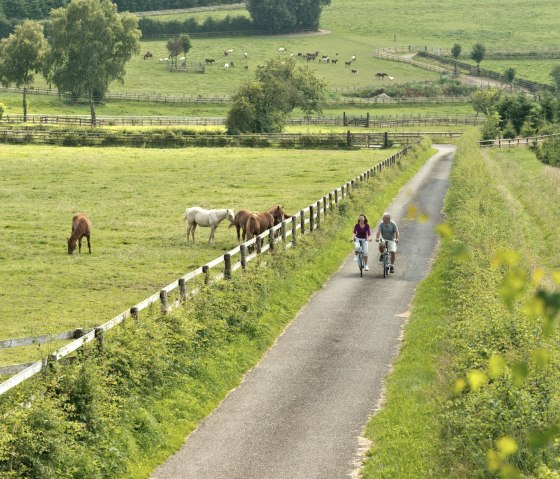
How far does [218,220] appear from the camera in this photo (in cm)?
3200

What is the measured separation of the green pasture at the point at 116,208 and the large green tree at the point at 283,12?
121102mm

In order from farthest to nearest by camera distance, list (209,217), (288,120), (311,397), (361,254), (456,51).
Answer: (456,51) < (288,120) < (209,217) < (361,254) < (311,397)

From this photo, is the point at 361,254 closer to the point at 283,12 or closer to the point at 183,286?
the point at 183,286

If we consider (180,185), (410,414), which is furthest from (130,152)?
(410,414)

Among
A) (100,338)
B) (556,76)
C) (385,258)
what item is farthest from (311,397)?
(556,76)

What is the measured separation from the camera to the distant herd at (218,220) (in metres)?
29.3

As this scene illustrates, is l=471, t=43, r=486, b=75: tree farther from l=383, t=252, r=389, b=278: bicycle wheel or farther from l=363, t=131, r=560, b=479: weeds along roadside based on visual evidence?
l=363, t=131, r=560, b=479: weeds along roadside

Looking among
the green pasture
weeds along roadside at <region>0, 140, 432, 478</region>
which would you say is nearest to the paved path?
weeds along roadside at <region>0, 140, 432, 478</region>

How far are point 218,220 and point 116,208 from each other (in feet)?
35.3

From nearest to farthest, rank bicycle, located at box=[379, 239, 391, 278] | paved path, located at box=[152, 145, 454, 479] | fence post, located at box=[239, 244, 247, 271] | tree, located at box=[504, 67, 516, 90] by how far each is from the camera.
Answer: paved path, located at box=[152, 145, 454, 479] < fence post, located at box=[239, 244, 247, 271] < bicycle, located at box=[379, 239, 391, 278] < tree, located at box=[504, 67, 516, 90]

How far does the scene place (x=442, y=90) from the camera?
481 ft

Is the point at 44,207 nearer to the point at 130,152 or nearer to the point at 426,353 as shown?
the point at 426,353

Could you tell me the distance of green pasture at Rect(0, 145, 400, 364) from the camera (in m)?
24.0

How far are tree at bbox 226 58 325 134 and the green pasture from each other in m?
13.2
